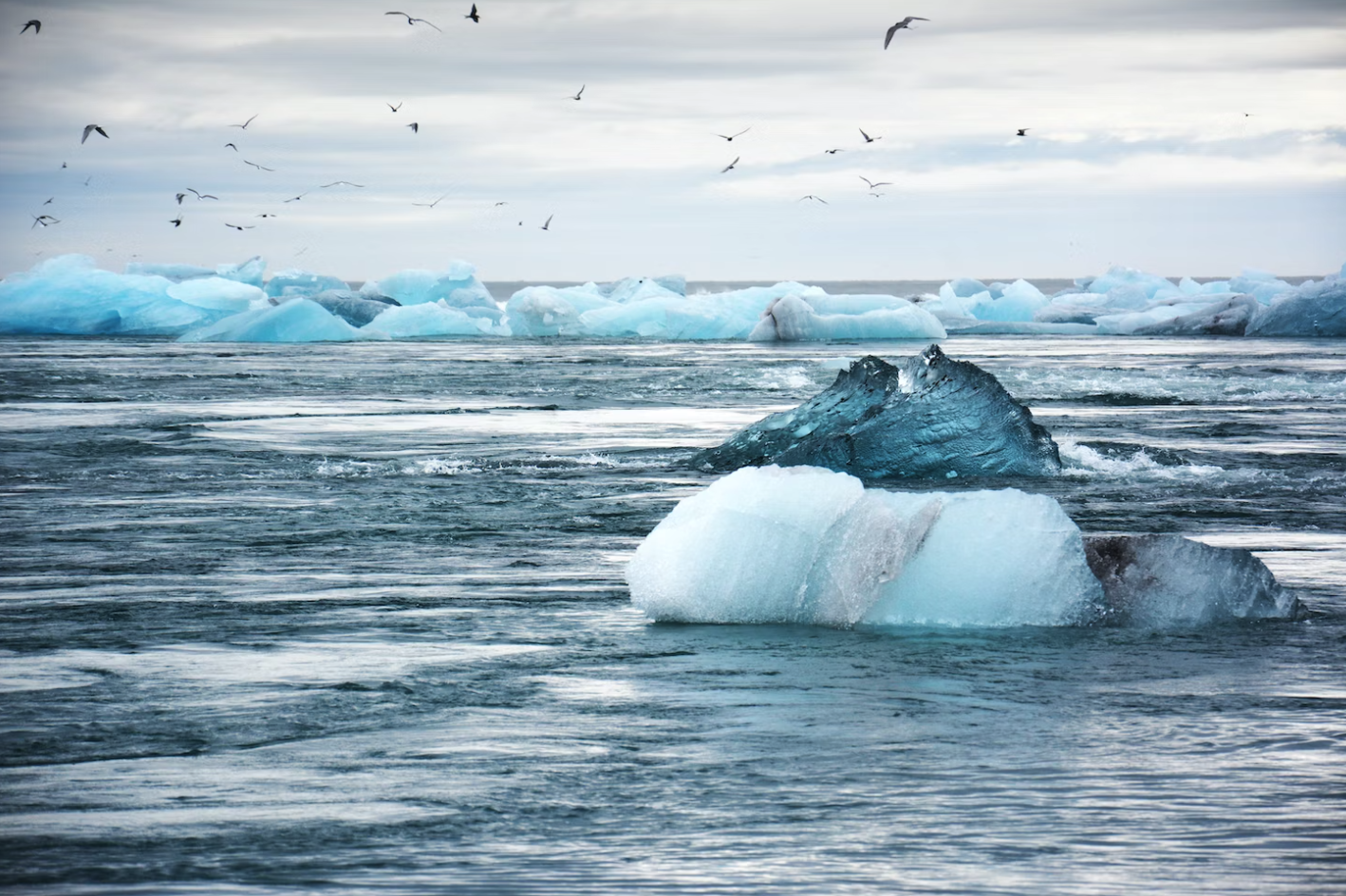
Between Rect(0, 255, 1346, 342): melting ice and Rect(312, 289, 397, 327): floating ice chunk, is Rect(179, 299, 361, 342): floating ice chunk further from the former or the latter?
Rect(312, 289, 397, 327): floating ice chunk

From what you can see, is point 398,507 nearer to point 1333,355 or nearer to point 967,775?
point 967,775

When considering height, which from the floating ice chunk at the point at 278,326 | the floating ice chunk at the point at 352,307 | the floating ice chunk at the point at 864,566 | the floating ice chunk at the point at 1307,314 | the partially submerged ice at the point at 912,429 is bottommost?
the floating ice chunk at the point at 864,566

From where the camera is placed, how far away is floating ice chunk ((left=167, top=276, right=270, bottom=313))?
146 ft

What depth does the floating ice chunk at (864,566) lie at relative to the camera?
666 cm

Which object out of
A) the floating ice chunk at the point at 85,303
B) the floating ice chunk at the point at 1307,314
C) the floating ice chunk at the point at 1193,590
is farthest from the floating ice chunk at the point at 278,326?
the floating ice chunk at the point at 1193,590

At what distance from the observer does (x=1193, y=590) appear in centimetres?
670

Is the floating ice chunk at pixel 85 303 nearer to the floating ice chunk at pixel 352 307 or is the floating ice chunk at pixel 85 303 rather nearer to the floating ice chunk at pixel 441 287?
the floating ice chunk at pixel 352 307

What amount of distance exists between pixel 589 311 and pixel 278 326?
382 inches

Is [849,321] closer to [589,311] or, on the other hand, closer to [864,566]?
[589,311]

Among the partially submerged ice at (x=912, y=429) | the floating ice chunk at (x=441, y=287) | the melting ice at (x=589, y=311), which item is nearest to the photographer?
the partially submerged ice at (x=912, y=429)

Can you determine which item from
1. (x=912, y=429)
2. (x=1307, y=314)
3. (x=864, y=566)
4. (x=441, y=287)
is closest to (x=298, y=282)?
(x=441, y=287)

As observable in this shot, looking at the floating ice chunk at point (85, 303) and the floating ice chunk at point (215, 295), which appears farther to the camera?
the floating ice chunk at point (215, 295)

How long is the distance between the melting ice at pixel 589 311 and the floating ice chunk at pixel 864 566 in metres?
33.4

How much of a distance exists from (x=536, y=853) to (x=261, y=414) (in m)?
14.8
